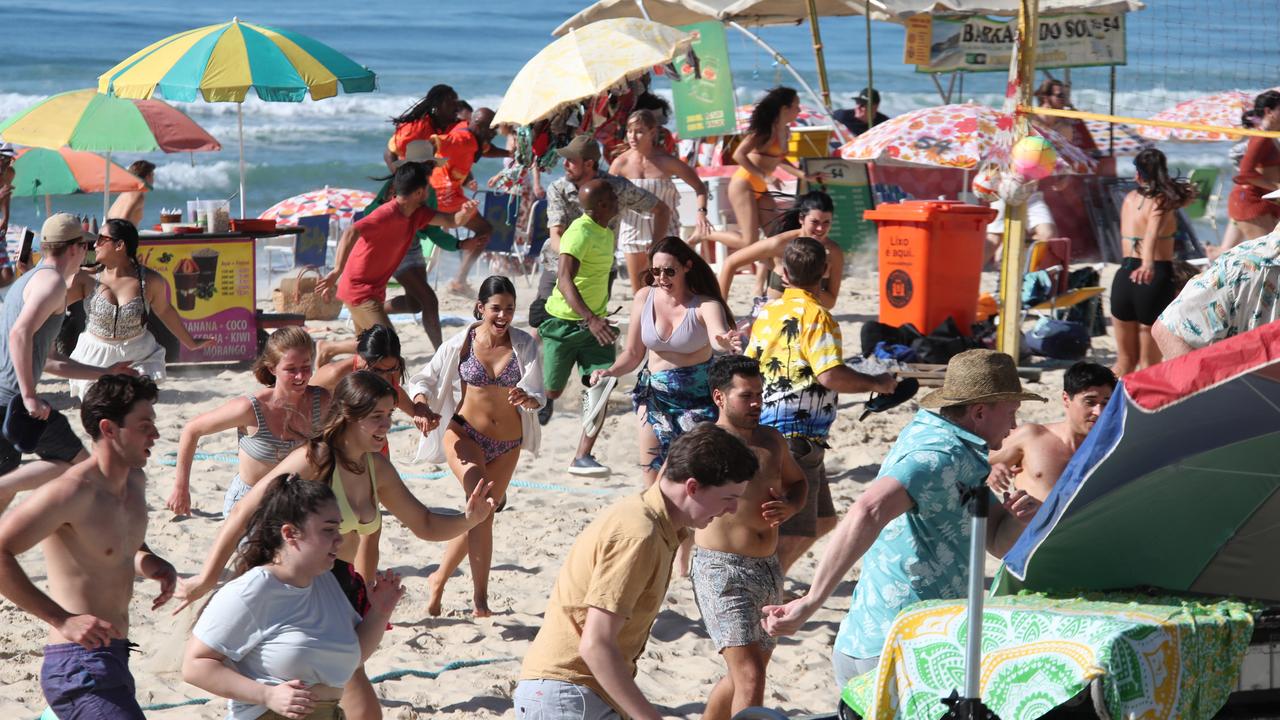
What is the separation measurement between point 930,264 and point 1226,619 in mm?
6729

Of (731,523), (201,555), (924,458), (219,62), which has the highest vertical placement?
(219,62)

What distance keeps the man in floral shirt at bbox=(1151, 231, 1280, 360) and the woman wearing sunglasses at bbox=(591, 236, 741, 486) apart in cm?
202

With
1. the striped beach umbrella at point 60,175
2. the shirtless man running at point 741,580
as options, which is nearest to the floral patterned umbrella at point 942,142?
the striped beach umbrella at point 60,175

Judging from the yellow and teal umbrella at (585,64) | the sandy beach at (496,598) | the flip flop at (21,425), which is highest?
the yellow and teal umbrella at (585,64)

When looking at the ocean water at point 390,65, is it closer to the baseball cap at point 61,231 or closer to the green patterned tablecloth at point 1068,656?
the baseball cap at point 61,231

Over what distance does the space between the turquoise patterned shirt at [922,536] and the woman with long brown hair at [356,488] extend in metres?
1.20

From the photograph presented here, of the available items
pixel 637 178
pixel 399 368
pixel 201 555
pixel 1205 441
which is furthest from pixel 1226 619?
pixel 637 178

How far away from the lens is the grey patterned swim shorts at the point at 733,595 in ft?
14.6

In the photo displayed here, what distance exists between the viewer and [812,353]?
5648 mm

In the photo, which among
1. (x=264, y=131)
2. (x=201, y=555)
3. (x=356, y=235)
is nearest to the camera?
(x=201, y=555)

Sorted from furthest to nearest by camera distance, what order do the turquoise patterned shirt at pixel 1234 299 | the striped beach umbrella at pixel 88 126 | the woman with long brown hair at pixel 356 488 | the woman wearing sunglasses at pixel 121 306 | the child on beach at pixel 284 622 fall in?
1. the striped beach umbrella at pixel 88 126
2. the woman wearing sunglasses at pixel 121 306
3. the turquoise patterned shirt at pixel 1234 299
4. the woman with long brown hair at pixel 356 488
5. the child on beach at pixel 284 622

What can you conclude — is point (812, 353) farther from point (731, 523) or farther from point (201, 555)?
point (201, 555)

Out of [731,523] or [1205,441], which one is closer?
[1205,441]

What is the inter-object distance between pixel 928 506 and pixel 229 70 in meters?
7.88
